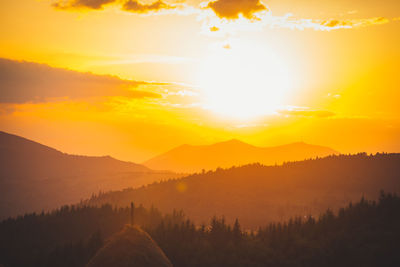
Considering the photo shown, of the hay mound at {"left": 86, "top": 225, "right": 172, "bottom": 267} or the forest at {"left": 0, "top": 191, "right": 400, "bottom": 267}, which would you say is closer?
the hay mound at {"left": 86, "top": 225, "right": 172, "bottom": 267}

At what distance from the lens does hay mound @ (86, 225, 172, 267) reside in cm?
9100

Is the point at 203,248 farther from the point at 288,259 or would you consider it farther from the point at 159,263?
the point at 159,263

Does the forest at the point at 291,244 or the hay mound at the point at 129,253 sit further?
the forest at the point at 291,244

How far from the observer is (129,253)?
91938 mm

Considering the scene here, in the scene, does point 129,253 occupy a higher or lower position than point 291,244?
higher

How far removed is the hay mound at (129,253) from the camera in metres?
91.0

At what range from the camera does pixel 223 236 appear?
17450 cm

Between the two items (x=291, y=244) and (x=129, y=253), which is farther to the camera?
(x=291, y=244)

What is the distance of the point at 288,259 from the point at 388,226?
142ft

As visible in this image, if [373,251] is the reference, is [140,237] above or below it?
above

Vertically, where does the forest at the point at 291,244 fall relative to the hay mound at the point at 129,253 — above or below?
below

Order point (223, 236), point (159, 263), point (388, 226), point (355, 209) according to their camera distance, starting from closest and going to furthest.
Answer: point (159, 263), point (388, 226), point (223, 236), point (355, 209)

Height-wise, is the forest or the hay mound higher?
the hay mound

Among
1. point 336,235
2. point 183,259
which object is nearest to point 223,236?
point 183,259
